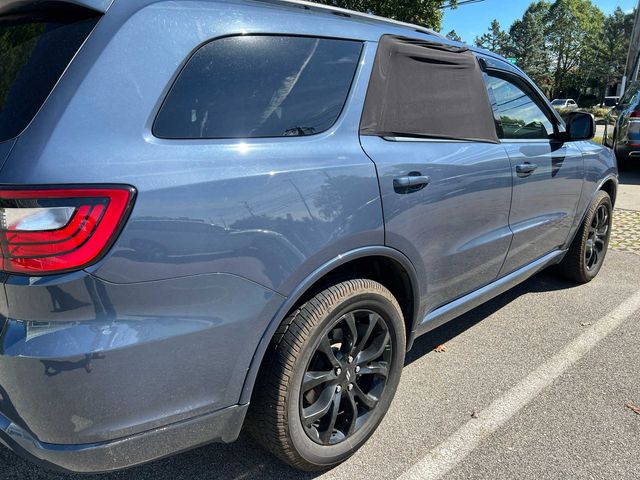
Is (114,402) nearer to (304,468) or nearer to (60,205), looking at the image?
(60,205)

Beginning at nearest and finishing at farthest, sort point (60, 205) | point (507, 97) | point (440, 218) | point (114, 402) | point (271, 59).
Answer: point (60, 205) < point (114, 402) < point (271, 59) < point (440, 218) < point (507, 97)

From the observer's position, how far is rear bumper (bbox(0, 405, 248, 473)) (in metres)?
1.53

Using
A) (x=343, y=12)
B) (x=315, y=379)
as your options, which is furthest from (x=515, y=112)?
(x=315, y=379)

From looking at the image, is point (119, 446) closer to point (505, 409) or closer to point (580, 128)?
point (505, 409)

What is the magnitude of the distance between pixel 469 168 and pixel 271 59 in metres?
1.23

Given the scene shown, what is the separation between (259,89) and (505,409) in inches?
80.6

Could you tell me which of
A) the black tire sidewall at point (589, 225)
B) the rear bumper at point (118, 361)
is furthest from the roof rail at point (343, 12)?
the black tire sidewall at point (589, 225)

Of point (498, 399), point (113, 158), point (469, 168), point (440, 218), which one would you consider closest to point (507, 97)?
point (469, 168)

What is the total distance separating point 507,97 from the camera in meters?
3.24

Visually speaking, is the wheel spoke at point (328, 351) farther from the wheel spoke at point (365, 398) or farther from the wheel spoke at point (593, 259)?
the wheel spoke at point (593, 259)

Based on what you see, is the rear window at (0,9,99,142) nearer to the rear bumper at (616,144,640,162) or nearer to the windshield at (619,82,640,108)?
the rear bumper at (616,144,640,162)

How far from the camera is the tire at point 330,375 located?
190cm

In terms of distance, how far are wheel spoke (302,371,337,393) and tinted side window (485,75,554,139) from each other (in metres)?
1.78

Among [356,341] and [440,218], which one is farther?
[440,218]
